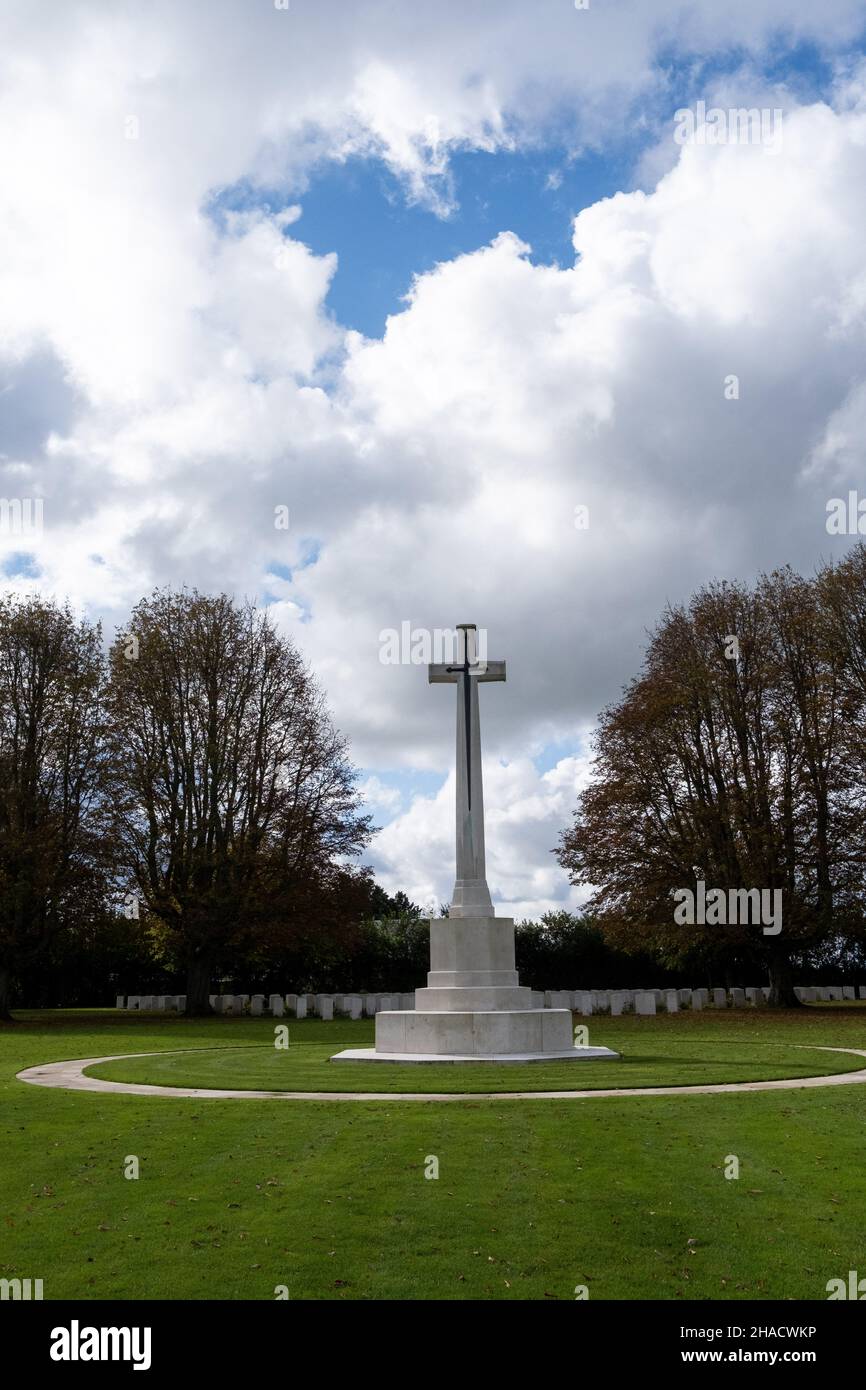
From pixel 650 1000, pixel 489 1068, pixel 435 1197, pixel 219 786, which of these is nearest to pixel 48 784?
pixel 219 786

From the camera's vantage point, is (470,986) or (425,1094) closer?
(425,1094)

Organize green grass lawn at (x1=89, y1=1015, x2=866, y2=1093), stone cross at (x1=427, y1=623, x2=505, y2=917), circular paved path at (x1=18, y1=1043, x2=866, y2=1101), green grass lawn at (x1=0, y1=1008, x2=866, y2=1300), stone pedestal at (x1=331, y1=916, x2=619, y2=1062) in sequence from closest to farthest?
green grass lawn at (x1=0, y1=1008, x2=866, y2=1300) < circular paved path at (x1=18, y1=1043, x2=866, y2=1101) < green grass lawn at (x1=89, y1=1015, x2=866, y2=1093) < stone pedestal at (x1=331, y1=916, x2=619, y2=1062) < stone cross at (x1=427, y1=623, x2=505, y2=917)

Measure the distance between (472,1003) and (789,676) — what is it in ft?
72.2

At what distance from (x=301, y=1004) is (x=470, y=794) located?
1749cm

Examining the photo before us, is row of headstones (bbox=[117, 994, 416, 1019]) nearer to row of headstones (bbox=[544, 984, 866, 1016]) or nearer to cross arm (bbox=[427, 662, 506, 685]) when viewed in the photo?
row of headstones (bbox=[544, 984, 866, 1016])

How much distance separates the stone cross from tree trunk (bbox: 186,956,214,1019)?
63.3ft

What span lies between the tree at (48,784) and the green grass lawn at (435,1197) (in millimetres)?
21723

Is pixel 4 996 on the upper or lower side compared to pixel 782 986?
upper

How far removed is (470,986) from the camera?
2050 centimetres

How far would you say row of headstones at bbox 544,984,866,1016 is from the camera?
3612 cm

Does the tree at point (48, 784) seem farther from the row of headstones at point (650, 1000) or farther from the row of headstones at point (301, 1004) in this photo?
the row of headstones at point (650, 1000)

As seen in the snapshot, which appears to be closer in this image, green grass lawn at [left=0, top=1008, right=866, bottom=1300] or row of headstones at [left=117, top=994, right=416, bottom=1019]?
green grass lawn at [left=0, top=1008, right=866, bottom=1300]

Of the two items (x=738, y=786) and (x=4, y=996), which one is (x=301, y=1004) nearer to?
(x=4, y=996)

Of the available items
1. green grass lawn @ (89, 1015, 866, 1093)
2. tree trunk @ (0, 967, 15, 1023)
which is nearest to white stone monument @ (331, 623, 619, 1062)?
green grass lawn @ (89, 1015, 866, 1093)
